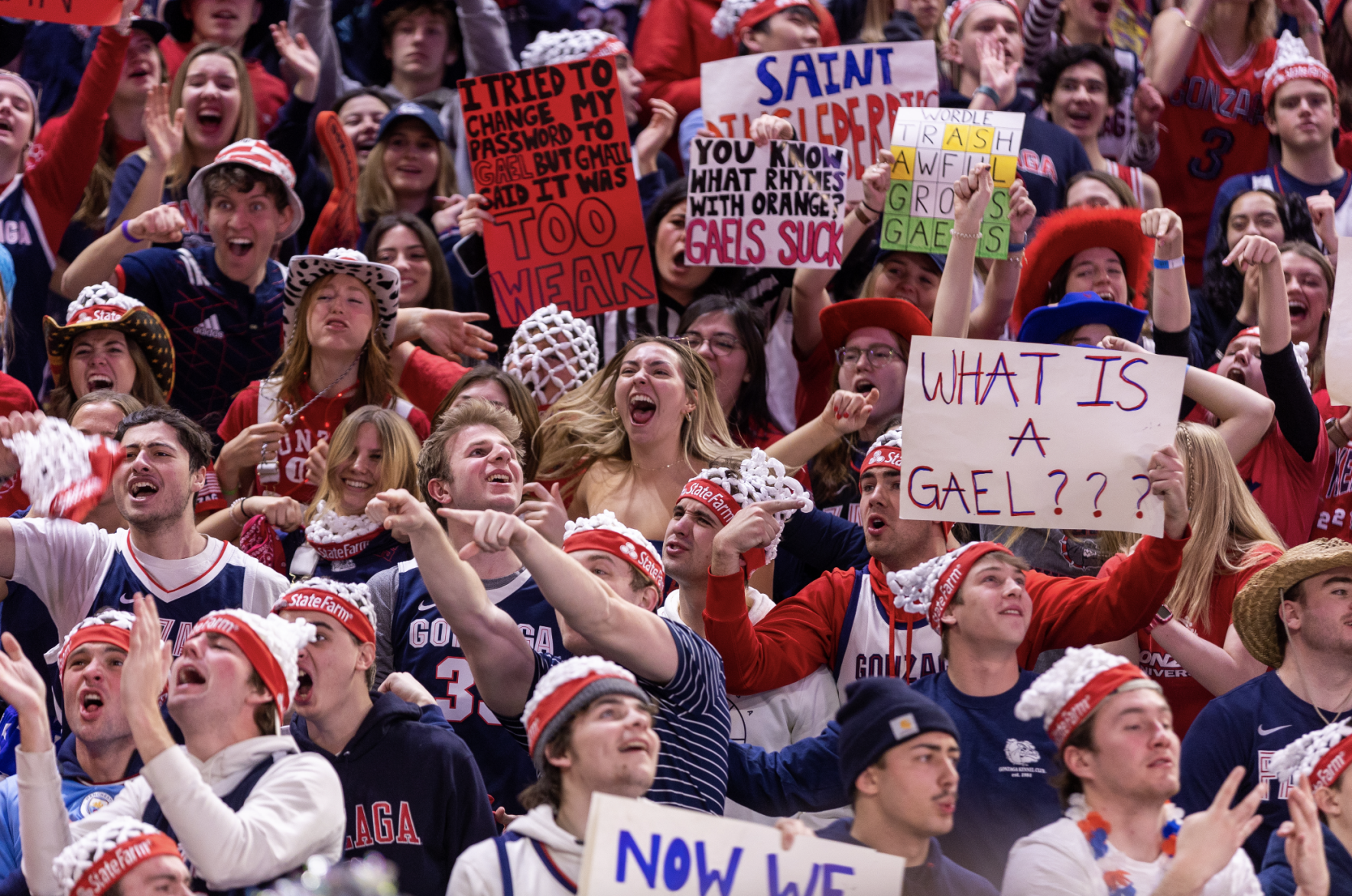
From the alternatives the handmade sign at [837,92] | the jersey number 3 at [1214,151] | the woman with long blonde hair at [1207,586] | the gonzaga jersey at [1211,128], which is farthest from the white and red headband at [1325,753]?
the jersey number 3 at [1214,151]

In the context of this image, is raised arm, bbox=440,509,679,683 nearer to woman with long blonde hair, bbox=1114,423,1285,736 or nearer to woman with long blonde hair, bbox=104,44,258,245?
woman with long blonde hair, bbox=1114,423,1285,736

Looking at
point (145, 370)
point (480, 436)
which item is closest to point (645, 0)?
point (145, 370)

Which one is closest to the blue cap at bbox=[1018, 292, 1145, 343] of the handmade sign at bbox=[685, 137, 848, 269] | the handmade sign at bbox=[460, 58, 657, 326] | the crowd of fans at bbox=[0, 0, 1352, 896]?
the crowd of fans at bbox=[0, 0, 1352, 896]

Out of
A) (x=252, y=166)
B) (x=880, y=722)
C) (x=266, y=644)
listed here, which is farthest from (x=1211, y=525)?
(x=252, y=166)

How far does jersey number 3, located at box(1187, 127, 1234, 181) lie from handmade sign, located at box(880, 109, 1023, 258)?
9.12ft

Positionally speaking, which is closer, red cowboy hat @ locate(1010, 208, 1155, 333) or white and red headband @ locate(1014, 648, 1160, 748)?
white and red headband @ locate(1014, 648, 1160, 748)

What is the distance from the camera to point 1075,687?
4.39m

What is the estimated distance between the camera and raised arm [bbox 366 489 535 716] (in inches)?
187

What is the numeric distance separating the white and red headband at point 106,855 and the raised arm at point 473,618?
1.08m

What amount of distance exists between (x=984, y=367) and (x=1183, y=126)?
4.65 meters

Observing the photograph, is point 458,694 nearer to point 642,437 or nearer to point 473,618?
point 473,618

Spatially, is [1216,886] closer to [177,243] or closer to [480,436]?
[480,436]

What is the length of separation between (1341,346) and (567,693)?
3.32m

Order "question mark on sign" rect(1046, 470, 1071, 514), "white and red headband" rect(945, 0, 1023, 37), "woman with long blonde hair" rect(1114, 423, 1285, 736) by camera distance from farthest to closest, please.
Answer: "white and red headband" rect(945, 0, 1023, 37)
"woman with long blonde hair" rect(1114, 423, 1285, 736)
"question mark on sign" rect(1046, 470, 1071, 514)
